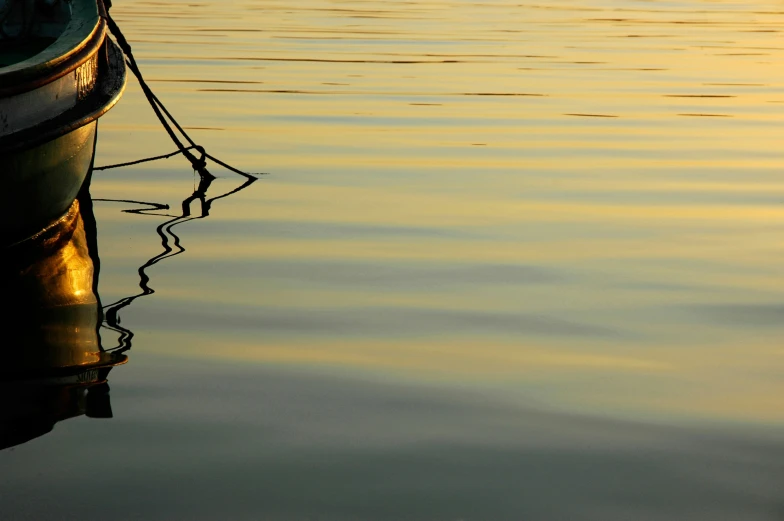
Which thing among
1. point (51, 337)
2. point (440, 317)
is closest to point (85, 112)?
point (51, 337)

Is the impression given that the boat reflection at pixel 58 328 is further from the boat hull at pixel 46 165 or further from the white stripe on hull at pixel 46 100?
the white stripe on hull at pixel 46 100

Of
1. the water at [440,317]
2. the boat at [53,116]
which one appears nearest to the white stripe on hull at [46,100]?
the boat at [53,116]

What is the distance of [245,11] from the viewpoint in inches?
1280

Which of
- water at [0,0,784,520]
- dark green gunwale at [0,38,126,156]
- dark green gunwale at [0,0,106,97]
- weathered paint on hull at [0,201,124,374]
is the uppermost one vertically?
dark green gunwale at [0,0,106,97]

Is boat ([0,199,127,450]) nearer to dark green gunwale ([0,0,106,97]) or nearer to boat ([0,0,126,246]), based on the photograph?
boat ([0,0,126,246])

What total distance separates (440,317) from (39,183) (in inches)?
109

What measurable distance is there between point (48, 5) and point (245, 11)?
21888 millimetres

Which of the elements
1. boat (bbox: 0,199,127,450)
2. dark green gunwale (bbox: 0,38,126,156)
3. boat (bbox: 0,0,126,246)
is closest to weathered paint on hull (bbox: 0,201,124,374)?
boat (bbox: 0,199,127,450)

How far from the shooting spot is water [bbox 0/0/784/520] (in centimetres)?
472

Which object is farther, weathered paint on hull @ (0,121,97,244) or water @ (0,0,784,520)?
weathered paint on hull @ (0,121,97,244)

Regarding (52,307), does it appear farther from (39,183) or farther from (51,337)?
(39,183)

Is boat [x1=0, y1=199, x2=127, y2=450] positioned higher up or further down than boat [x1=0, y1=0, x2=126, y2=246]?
further down

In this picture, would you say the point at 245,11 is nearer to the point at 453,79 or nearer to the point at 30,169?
the point at 453,79

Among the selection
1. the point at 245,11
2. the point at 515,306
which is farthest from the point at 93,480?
the point at 245,11
